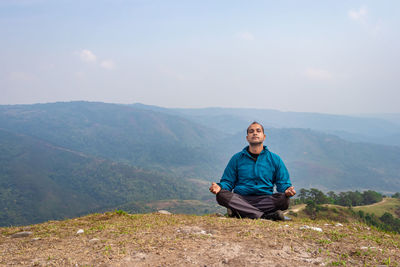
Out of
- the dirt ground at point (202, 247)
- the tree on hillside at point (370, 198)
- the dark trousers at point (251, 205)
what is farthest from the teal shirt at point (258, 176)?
the tree on hillside at point (370, 198)

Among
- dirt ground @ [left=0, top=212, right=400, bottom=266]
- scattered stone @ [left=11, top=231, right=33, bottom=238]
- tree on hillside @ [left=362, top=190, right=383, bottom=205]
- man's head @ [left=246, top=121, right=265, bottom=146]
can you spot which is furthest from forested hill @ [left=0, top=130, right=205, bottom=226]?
dirt ground @ [left=0, top=212, right=400, bottom=266]

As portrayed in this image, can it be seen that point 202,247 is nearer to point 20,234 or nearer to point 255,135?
point 255,135

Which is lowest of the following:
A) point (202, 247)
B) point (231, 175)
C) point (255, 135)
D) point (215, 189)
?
point (202, 247)

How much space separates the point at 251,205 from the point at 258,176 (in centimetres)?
84

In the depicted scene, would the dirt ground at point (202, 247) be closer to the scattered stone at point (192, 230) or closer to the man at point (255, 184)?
the scattered stone at point (192, 230)

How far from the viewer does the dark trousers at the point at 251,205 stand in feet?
23.8

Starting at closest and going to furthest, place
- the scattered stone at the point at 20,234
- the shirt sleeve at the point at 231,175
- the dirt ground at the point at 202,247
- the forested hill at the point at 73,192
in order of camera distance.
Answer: the dirt ground at the point at 202,247, the scattered stone at the point at 20,234, the shirt sleeve at the point at 231,175, the forested hill at the point at 73,192

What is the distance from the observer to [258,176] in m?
7.55

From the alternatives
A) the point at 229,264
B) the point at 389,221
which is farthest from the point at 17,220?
the point at 229,264

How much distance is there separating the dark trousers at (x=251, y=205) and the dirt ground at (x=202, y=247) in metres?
0.91

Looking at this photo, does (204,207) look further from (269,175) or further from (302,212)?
(269,175)

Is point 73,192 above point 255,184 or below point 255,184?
below

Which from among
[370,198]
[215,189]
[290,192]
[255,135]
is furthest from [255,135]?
[370,198]

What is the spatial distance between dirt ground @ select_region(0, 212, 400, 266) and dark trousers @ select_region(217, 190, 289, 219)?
908mm
